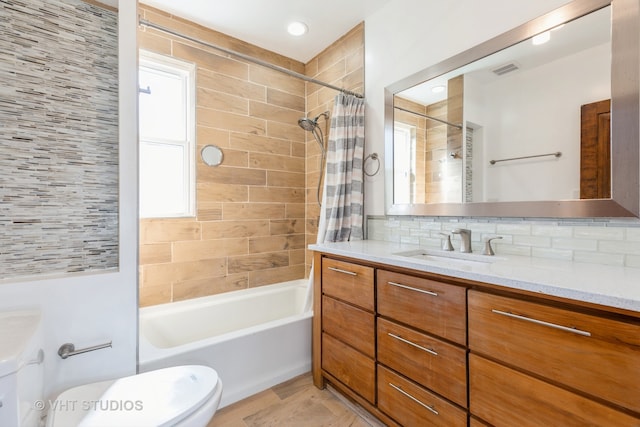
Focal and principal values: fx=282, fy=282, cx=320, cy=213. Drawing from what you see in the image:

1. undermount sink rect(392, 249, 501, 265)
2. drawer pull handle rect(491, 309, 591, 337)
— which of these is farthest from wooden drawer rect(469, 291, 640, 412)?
undermount sink rect(392, 249, 501, 265)

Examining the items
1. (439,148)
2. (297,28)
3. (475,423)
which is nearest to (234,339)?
(475,423)

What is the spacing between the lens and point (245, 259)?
8.50 ft

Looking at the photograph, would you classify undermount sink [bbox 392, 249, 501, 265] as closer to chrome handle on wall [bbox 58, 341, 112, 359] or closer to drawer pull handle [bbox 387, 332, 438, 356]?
drawer pull handle [bbox 387, 332, 438, 356]

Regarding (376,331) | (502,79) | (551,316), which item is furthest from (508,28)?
(376,331)

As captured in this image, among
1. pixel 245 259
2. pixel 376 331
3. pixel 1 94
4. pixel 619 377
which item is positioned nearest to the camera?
Answer: pixel 619 377

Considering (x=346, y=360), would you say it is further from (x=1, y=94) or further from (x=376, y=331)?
(x=1, y=94)

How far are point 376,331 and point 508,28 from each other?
5.64 ft

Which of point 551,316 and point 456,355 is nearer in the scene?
point 551,316

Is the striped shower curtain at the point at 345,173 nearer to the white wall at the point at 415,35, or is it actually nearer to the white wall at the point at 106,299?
the white wall at the point at 415,35

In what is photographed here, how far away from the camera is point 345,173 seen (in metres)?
2.17

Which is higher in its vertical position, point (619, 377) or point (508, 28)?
point (508, 28)

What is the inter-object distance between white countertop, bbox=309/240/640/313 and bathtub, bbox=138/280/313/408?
3.16ft

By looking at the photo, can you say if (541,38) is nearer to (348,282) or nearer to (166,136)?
(348,282)

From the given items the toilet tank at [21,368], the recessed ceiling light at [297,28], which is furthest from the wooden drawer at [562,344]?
the recessed ceiling light at [297,28]
